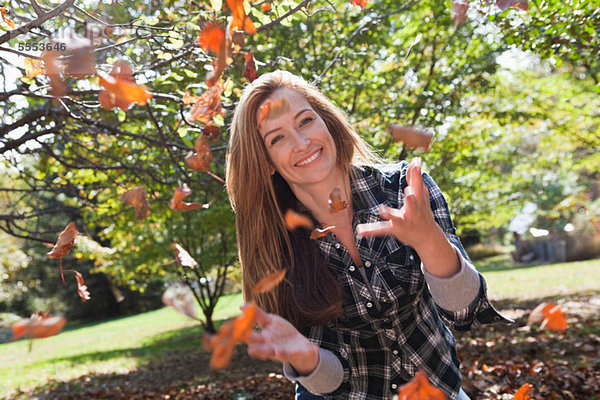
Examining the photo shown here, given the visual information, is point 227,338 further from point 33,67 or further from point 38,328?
point 33,67

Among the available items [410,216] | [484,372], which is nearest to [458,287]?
[410,216]

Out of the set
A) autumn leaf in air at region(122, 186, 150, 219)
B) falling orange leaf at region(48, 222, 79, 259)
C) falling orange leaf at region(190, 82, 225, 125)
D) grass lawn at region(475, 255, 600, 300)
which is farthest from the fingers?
grass lawn at region(475, 255, 600, 300)

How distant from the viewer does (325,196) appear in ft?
7.80

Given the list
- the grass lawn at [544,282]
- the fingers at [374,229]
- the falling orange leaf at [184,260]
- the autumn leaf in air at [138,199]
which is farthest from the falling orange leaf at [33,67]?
the grass lawn at [544,282]

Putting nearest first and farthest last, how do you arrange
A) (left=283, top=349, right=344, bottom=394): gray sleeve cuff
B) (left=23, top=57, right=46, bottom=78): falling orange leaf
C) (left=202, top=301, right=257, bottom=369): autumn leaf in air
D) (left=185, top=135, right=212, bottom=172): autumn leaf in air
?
1. (left=202, top=301, right=257, bottom=369): autumn leaf in air
2. (left=283, top=349, right=344, bottom=394): gray sleeve cuff
3. (left=185, top=135, right=212, bottom=172): autumn leaf in air
4. (left=23, top=57, right=46, bottom=78): falling orange leaf

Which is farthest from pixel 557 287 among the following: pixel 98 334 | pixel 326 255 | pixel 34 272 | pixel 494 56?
pixel 34 272

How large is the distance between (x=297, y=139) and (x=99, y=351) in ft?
45.5

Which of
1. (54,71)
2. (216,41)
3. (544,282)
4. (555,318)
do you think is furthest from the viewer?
(544,282)

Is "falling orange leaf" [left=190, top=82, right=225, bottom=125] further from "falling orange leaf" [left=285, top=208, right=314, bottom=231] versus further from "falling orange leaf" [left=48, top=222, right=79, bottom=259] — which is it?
"falling orange leaf" [left=48, top=222, right=79, bottom=259]

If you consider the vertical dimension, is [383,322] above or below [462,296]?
below

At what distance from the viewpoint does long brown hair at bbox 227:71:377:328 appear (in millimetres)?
2219

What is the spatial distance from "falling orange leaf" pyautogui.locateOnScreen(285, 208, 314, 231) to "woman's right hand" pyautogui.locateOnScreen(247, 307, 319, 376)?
2.39 ft

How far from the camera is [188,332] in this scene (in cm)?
1548

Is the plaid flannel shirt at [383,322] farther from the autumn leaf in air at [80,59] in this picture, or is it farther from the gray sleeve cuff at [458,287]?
the autumn leaf in air at [80,59]
